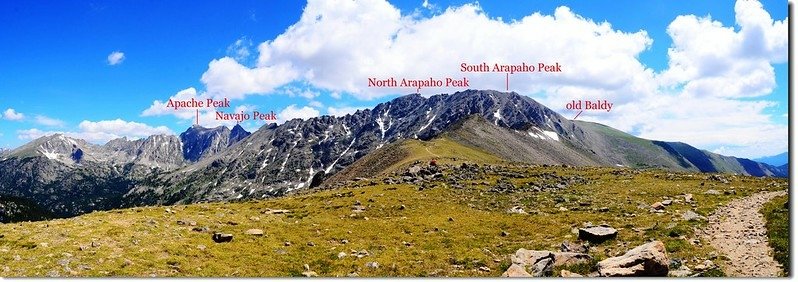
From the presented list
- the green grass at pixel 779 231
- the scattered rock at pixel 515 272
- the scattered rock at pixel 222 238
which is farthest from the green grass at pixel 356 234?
the green grass at pixel 779 231

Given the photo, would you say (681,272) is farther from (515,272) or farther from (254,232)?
(254,232)

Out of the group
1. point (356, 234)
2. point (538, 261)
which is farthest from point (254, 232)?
point (538, 261)

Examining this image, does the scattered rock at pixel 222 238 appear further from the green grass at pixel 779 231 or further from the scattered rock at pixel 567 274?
the green grass at pixel 779 231

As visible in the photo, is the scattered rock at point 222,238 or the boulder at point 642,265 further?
the scattered rock at point 222,238

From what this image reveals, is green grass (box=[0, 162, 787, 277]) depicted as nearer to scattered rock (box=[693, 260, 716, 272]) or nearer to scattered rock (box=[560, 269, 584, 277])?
scattered rock (box=[560, 269, 584, 277])

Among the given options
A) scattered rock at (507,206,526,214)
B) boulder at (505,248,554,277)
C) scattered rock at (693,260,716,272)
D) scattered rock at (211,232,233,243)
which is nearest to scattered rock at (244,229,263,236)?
scattered rock at (211,232,233,243)

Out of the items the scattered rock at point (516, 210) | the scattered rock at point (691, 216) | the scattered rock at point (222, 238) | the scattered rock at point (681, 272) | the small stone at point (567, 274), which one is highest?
the scattered rock at point (691, 216)
